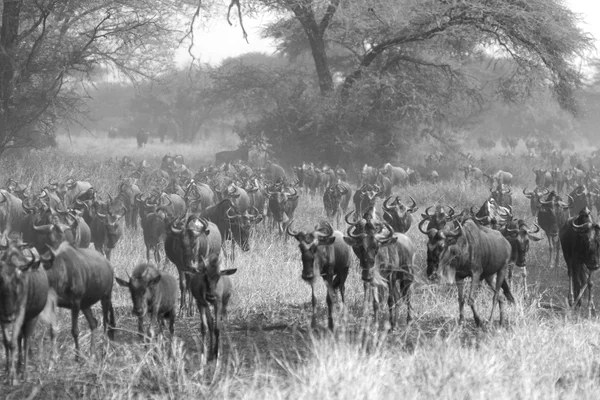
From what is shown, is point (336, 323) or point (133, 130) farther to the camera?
point (133, 130)

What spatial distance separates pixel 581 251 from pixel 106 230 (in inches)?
254

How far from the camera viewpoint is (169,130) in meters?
57.2

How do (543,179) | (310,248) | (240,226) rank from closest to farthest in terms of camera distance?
(310,248), (240,226), (543,179)

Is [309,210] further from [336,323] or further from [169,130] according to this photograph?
[169,130]

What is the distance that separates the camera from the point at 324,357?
6.21 metres

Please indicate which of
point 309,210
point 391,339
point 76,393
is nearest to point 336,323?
point 391,339

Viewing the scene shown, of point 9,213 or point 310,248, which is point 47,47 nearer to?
point 9,213

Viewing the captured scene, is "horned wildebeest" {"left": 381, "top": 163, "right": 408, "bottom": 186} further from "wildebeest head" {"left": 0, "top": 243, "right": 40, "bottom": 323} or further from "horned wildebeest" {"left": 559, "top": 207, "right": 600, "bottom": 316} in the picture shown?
"wildebeest head" {"left": 0, "top": 243, "right": 40, "bottom": 323}

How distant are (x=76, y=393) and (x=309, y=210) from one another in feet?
41.0

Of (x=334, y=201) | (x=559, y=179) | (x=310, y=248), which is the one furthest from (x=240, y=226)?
(x=559, y=179)

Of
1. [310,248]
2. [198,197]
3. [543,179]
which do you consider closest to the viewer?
[310,248]

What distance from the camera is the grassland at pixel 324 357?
585cm

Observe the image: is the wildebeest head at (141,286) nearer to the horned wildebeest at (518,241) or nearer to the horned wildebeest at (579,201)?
the horned wildebeest at (518,241)

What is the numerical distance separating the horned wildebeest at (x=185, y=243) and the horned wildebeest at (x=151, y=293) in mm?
1326
